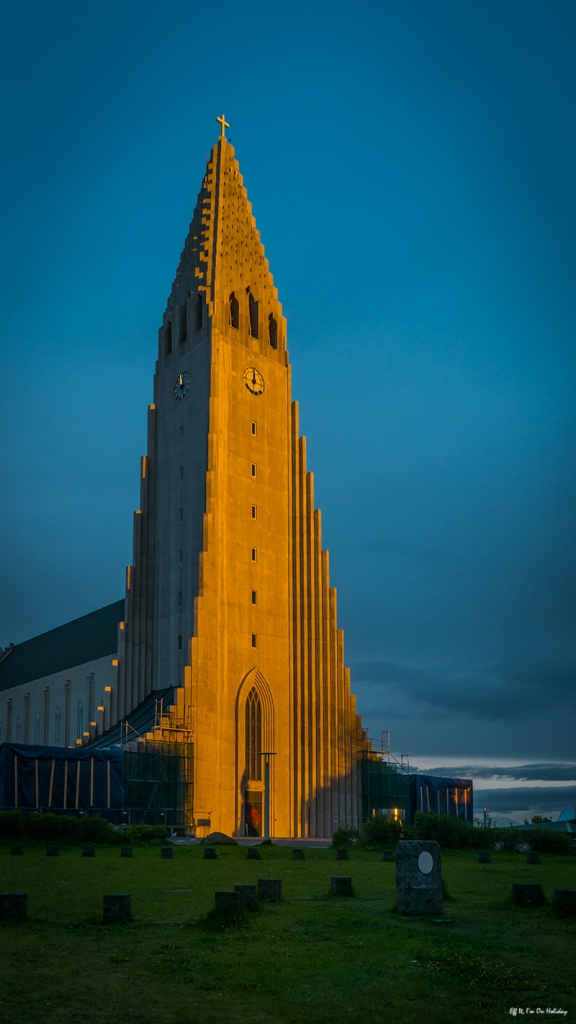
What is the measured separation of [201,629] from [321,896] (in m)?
44.8

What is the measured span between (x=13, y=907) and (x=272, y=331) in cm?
6437

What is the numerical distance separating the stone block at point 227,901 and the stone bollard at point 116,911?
1.45 metres

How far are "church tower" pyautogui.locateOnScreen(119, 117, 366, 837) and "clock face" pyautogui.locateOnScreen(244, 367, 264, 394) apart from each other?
0.41ft

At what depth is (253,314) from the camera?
74.6 meters

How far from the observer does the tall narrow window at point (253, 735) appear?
212ft

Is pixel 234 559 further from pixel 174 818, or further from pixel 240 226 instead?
pixel 240 226

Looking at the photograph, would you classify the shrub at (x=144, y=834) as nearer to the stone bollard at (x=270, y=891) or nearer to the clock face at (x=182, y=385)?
the stone bollard at (x=270, y=891)

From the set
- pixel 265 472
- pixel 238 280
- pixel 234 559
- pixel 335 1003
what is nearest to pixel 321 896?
pixel 335 1003

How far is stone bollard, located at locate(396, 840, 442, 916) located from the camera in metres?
15.4

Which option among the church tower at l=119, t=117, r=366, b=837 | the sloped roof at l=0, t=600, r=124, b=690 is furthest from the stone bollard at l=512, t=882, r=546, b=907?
the sloped roof at l=0, t=600, r=124, b=690

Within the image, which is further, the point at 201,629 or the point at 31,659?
the point at 31,659

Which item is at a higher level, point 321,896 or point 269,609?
point 269,609

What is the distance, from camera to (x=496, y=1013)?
33.6 ft

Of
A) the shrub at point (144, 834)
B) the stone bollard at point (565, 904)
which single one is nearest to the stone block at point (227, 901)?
the stone bollard at point (565, 904)
